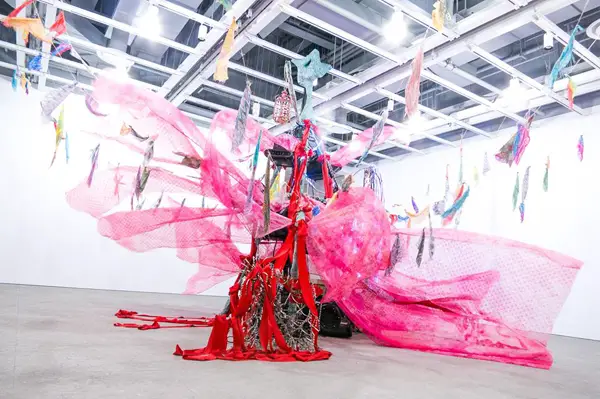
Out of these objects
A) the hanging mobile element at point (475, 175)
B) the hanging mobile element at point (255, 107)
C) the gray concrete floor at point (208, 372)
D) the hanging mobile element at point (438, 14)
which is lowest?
the gray concrete floor at point (208, 372)

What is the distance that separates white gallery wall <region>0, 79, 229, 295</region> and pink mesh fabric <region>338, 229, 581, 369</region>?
16.2 ft

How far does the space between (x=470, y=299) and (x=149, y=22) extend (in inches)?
153

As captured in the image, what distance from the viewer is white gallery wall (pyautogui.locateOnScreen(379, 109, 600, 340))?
555 cm

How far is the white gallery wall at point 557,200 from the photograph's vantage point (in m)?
5.55

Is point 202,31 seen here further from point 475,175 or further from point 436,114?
point 475,175

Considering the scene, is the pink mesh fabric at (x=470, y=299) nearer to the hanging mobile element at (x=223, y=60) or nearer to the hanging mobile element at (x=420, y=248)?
the hanging mobile element at (x=420, y=248)

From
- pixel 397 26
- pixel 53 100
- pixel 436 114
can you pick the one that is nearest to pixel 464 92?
pixel 436 114

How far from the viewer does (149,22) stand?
13.6 ft

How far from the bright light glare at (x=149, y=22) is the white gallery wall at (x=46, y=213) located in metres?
2.40

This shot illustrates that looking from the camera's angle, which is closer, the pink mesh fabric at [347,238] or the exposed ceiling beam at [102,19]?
the pink mesh fabric at [347,238]

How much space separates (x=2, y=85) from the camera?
634 centimetres

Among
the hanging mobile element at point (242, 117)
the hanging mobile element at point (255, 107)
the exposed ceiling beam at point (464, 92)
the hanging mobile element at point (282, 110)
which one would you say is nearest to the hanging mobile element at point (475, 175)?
the exposed ceiling beam at point (464, 92)

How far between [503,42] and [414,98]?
6.77 ft

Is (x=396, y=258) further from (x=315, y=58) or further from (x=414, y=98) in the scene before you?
(x=315, y=58)
